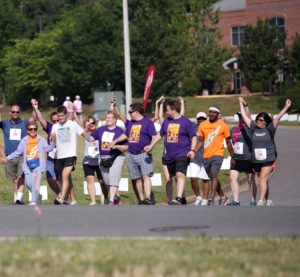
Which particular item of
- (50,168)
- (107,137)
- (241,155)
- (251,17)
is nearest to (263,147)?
(241,155)

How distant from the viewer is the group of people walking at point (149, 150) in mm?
18312

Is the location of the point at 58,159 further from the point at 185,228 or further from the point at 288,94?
the point at 288,94

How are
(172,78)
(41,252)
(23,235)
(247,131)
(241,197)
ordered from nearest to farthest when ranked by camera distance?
(41,252) → (23,235) → (247,131) → (241,197) → (172,78)

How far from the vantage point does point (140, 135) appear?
18453mm

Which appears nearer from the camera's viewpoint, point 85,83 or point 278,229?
point 278,229

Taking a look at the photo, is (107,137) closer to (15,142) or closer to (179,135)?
(179,135)

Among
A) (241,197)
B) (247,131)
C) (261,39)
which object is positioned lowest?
(241,197)

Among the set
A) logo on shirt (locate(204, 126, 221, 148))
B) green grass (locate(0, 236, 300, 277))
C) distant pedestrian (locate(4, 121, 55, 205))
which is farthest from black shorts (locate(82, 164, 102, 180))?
green grass (locate(0, 236, 300, 277))

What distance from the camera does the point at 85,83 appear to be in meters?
81.9

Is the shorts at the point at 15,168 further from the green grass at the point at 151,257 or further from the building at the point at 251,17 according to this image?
the building at the point at 251,17

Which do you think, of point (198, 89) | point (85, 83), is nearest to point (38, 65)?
point (85, 83)

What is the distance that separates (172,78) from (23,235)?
60.3 meters

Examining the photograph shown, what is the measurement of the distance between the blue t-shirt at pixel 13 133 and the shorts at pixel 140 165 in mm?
2287

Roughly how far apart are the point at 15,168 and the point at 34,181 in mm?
1014
